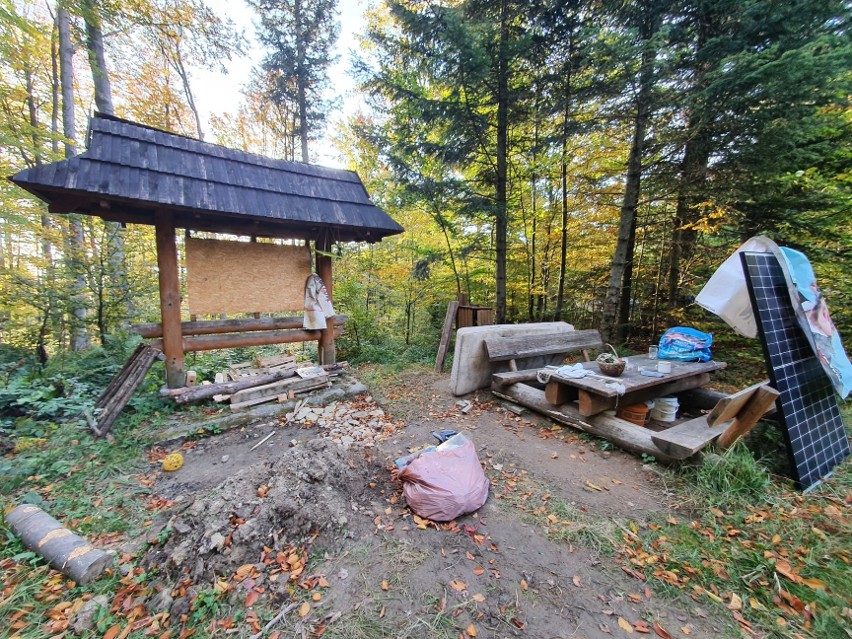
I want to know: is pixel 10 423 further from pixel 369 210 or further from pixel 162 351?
pixel 369 210

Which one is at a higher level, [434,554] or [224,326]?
[224,326]

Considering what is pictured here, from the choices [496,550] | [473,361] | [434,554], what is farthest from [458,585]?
[473,361]

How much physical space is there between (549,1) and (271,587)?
350 inches

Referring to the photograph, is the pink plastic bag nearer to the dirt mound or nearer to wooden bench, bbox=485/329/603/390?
the dirt mound

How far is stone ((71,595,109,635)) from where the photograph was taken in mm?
1601

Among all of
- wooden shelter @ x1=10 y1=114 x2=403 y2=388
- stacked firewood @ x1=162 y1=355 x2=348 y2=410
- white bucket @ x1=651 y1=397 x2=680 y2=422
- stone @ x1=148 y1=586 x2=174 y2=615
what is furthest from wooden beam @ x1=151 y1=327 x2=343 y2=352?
white bucket @ x1=651 y1=397 x2=680 y2=422

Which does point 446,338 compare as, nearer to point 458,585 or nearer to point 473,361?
point 473,361

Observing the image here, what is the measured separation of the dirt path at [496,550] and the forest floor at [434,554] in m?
0.01

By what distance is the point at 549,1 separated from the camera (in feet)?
18.3

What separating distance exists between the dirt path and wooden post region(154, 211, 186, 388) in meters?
1.28

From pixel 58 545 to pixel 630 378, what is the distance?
505cm

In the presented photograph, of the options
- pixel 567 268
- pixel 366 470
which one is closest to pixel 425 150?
pixel 567 268

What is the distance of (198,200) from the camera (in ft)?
12.2

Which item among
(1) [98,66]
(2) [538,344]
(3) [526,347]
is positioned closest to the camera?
(3) [526,347]
